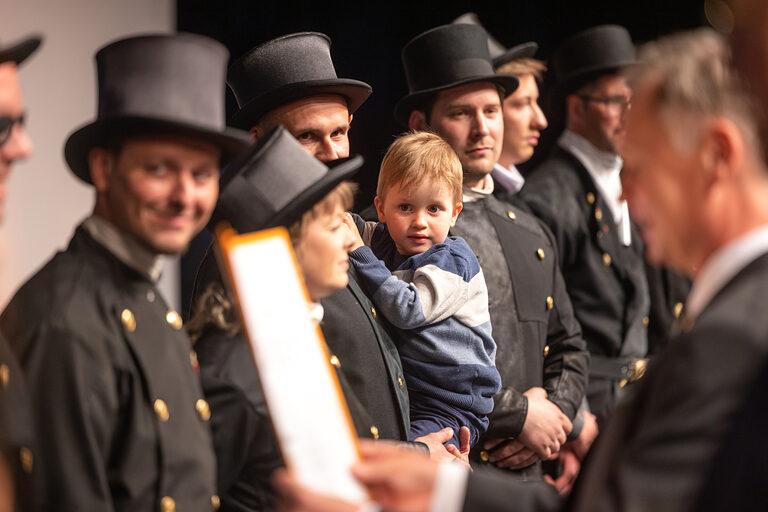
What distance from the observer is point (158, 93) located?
172 centimetres

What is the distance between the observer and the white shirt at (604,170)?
3.89m

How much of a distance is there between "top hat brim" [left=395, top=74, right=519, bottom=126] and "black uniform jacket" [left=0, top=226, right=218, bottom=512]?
158 centimetres

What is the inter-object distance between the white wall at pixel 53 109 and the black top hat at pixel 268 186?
3.99ft

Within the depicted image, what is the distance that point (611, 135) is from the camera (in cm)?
396

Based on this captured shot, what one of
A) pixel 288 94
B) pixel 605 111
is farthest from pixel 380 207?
pixel 605 111

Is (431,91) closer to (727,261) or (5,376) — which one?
(727,261)

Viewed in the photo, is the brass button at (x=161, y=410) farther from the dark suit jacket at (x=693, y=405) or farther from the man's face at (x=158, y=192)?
the dark suit jacket at (x=693, y=405)

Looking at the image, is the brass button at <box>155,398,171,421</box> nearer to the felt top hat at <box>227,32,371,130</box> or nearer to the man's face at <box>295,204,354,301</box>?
the man's face at <box>295,204,354,301</box>

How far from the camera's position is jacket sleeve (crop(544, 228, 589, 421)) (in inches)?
125

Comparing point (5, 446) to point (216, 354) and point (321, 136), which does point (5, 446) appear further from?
point (321, 136)

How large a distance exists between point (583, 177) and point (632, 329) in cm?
64

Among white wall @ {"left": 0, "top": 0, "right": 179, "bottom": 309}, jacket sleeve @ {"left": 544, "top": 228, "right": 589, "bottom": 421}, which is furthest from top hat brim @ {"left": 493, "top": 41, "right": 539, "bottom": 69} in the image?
white wall @ {"left": 0, "top": 0, "right": 179, "bottom": 309}

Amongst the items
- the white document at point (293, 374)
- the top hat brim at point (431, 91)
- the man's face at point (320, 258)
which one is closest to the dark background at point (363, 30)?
the top hat brim at point (431, 91)

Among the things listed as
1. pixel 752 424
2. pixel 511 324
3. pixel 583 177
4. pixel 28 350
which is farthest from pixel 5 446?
pixel 583 177
